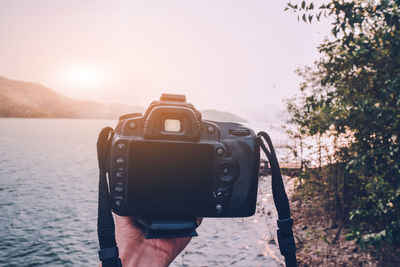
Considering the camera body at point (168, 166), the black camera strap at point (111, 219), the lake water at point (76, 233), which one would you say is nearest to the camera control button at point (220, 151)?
the camera body at point (168, 166)

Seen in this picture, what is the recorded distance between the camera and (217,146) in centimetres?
181

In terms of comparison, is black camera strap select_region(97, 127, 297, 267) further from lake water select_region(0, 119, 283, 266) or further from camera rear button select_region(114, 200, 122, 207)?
lake water select_region(0, 119, 283, 266)

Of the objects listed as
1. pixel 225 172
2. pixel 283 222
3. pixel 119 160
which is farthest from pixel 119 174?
pixel 283 222

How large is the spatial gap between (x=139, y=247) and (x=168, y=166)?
65 centimetres

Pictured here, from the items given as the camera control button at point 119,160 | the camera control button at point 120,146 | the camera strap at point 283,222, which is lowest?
the camera strap at point 283,222

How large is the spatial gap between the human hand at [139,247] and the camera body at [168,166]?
0.87ft

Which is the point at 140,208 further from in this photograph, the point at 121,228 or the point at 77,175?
the point at 77,175

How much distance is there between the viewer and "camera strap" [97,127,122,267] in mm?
1499

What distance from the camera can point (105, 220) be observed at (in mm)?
1583

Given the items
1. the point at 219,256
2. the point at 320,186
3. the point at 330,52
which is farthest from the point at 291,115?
the point at 219,256

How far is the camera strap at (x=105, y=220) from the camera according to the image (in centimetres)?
150

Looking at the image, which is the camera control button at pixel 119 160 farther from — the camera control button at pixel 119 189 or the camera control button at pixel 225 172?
the camera control button at pixel 225 172

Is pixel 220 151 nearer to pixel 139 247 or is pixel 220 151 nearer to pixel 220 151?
pixel 220 151

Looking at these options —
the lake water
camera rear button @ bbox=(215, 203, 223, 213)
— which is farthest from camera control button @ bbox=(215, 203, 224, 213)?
the lake water
